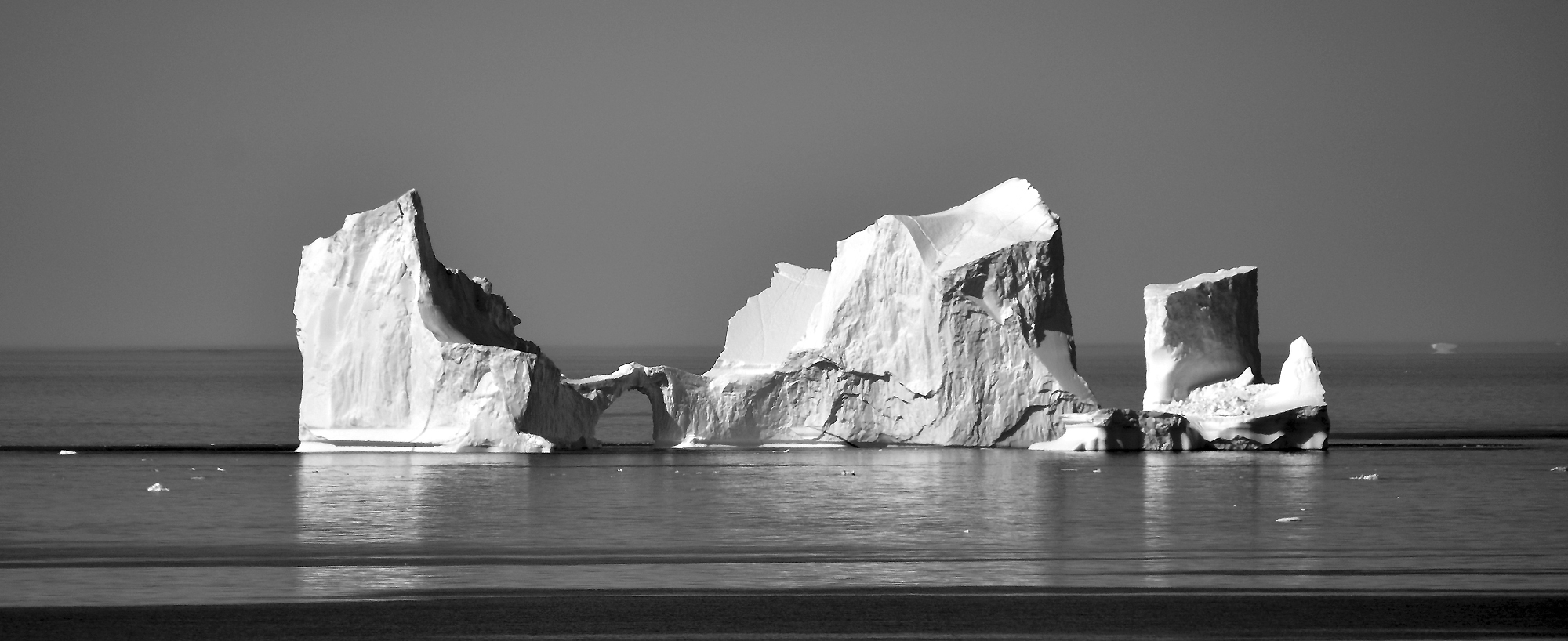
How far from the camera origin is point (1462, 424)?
61156 millimetres

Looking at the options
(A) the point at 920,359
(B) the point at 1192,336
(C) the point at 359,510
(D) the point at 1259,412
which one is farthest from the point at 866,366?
(C) the point at 359,510

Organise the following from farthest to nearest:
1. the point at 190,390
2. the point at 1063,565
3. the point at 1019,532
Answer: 1. the point at 190,390
2. the point at 1019,532
3. the point at 1063,565

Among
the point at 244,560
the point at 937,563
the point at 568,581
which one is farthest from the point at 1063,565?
the point at 244,560

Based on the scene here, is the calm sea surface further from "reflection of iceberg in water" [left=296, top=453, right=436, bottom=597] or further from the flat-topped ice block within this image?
the flat-topped ice block

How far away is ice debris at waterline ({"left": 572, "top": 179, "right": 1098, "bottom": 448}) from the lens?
39.7 metres

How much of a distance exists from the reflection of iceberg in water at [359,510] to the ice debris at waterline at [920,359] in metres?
4.69

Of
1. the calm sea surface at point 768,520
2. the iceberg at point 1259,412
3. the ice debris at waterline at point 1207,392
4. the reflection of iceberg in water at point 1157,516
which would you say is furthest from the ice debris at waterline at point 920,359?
the iceberg at point 1259,412

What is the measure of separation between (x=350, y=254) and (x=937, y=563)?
19303mm

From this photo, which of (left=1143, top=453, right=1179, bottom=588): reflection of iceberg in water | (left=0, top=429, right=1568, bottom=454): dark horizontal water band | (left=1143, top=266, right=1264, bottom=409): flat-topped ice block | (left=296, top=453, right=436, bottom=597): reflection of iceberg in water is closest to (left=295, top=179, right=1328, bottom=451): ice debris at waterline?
(left=1143, top=266, right=1264, bottom=409): flat-topped ice block

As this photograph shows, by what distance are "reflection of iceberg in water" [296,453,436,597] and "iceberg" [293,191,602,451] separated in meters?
0.90

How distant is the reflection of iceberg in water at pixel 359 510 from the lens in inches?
846

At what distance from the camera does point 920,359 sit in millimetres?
40281

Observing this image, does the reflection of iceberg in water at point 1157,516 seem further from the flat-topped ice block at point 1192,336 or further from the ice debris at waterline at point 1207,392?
the flat-topped ice block at point 1192,336

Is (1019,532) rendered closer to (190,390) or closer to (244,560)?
(244,560)
